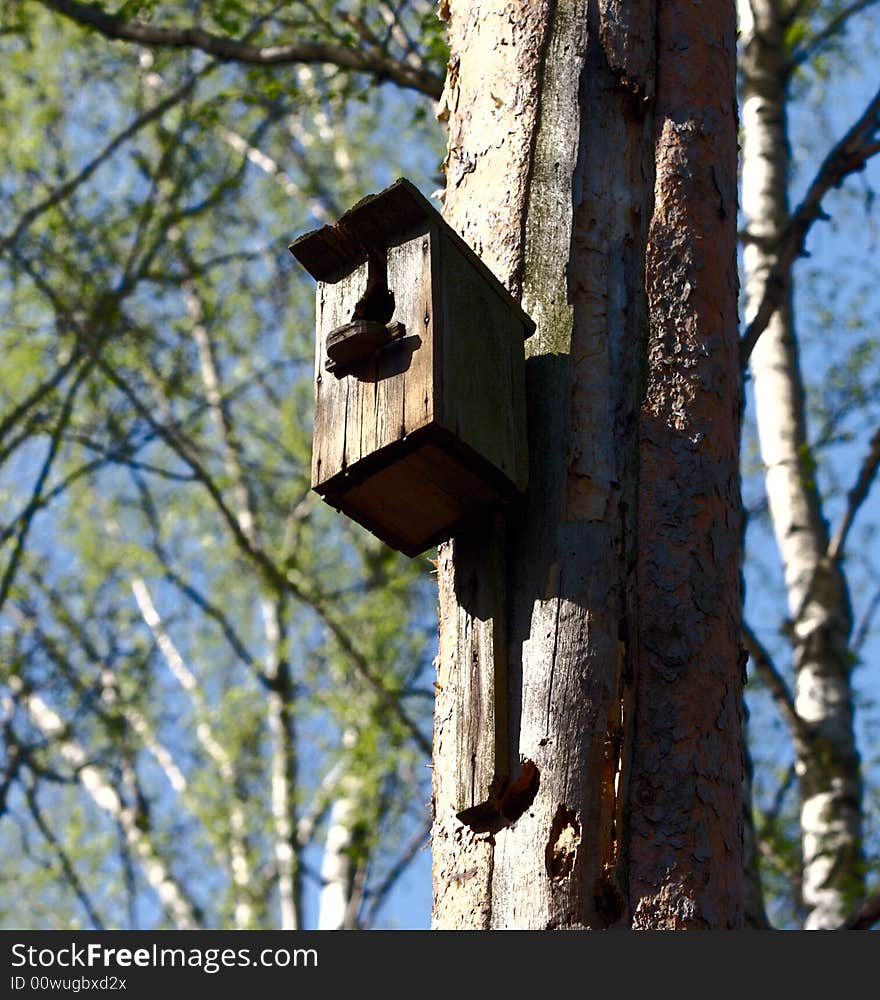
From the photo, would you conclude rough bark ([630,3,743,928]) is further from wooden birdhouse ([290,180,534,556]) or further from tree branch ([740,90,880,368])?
tree branch ([740,90,880,368])

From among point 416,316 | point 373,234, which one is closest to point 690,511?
point 416,316

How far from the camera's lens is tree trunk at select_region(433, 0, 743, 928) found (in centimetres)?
200

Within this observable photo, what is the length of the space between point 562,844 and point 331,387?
0.76m

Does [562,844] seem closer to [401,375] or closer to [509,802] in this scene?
[509,802]

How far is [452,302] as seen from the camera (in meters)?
2.22

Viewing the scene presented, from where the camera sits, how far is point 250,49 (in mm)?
4977

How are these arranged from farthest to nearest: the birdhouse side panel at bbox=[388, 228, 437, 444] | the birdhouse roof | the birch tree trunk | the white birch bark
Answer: the white birch bark < the birch tree trunk < the birdhouse roof < the birdhouse side panel at bbox=[388, 228, 437, 444]

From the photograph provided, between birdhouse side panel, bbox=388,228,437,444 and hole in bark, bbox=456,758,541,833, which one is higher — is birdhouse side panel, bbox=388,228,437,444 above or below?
above

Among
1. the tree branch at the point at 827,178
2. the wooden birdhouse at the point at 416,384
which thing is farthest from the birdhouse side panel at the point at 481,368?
the tree branch at the point at 827,178

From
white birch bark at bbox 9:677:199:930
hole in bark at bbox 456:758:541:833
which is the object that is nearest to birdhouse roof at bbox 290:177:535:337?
hole in bark at bbox 456:758:541:833

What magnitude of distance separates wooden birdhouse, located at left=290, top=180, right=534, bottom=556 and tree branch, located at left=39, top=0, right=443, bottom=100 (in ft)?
9.18

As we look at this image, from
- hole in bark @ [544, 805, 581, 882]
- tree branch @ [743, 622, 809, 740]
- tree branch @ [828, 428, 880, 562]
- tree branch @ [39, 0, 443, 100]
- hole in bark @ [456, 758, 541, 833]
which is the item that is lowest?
hole in bark @ [544, 805, 581, 882]

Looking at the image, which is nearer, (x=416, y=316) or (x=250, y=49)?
(x=416, y=316)

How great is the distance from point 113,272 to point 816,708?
15.1 feet
